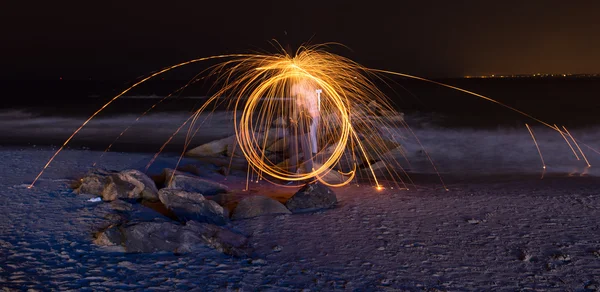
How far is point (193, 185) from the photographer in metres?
9.85

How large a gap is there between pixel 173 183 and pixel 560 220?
6.18 metres

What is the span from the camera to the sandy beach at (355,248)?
5.84m

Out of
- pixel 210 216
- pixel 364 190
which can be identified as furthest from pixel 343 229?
pixel 364 190

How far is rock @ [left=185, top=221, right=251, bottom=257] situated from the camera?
6.80m

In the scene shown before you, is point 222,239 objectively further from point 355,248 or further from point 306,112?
point 306,112

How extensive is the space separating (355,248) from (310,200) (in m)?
2.07

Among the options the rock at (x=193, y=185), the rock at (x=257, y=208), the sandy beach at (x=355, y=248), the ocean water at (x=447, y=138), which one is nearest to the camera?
the sandy beach at (x=355, y=248)

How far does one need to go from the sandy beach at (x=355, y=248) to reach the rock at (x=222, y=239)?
17cm

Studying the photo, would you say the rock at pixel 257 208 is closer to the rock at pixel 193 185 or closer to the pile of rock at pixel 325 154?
the rock at pixel 193 185

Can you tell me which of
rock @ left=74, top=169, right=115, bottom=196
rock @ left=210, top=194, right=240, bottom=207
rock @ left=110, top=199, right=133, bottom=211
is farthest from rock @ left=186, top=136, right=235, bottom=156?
rock @ left=110, top=199, right=133, bottom=211

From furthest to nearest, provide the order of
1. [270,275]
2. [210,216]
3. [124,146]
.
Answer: [124,146]
[210,216]
[270,275]

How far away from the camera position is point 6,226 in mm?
7566

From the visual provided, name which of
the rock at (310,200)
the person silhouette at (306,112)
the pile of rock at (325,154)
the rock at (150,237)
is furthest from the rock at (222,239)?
the pile of rock at (325,154)

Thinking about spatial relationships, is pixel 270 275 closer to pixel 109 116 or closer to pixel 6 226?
pixel 6 226
